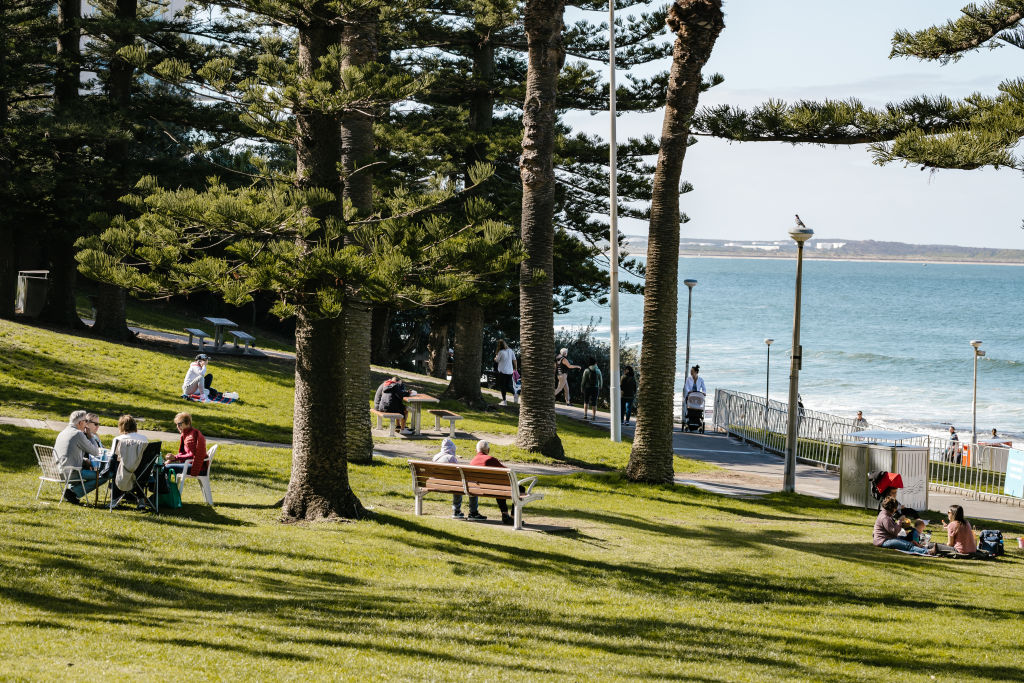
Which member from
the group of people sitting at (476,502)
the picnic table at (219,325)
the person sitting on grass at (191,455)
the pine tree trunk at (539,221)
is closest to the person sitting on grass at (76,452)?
the person sitting on grass at (191,455)

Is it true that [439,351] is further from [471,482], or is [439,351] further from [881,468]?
[471,482]

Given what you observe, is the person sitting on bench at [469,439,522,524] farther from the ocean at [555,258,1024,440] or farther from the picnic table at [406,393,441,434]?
the ocean at [555,258,1024,440]

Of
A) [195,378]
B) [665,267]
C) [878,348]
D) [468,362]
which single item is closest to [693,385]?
[468,362]

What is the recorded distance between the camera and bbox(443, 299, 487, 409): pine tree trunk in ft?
77.6

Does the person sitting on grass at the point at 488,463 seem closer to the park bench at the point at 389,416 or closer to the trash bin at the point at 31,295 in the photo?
the park bench at the point at 389,416

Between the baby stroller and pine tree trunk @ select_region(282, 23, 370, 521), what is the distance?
55.3ft

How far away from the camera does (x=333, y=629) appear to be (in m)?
6.94

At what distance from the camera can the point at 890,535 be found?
1209cm

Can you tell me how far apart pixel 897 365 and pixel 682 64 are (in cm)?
8214

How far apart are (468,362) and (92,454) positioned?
13.8 metres

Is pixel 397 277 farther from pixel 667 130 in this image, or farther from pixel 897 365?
pixel 897 365

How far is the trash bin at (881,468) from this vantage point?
15.5 meters

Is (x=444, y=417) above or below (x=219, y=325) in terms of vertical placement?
below

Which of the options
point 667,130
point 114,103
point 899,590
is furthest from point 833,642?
point 114,103
